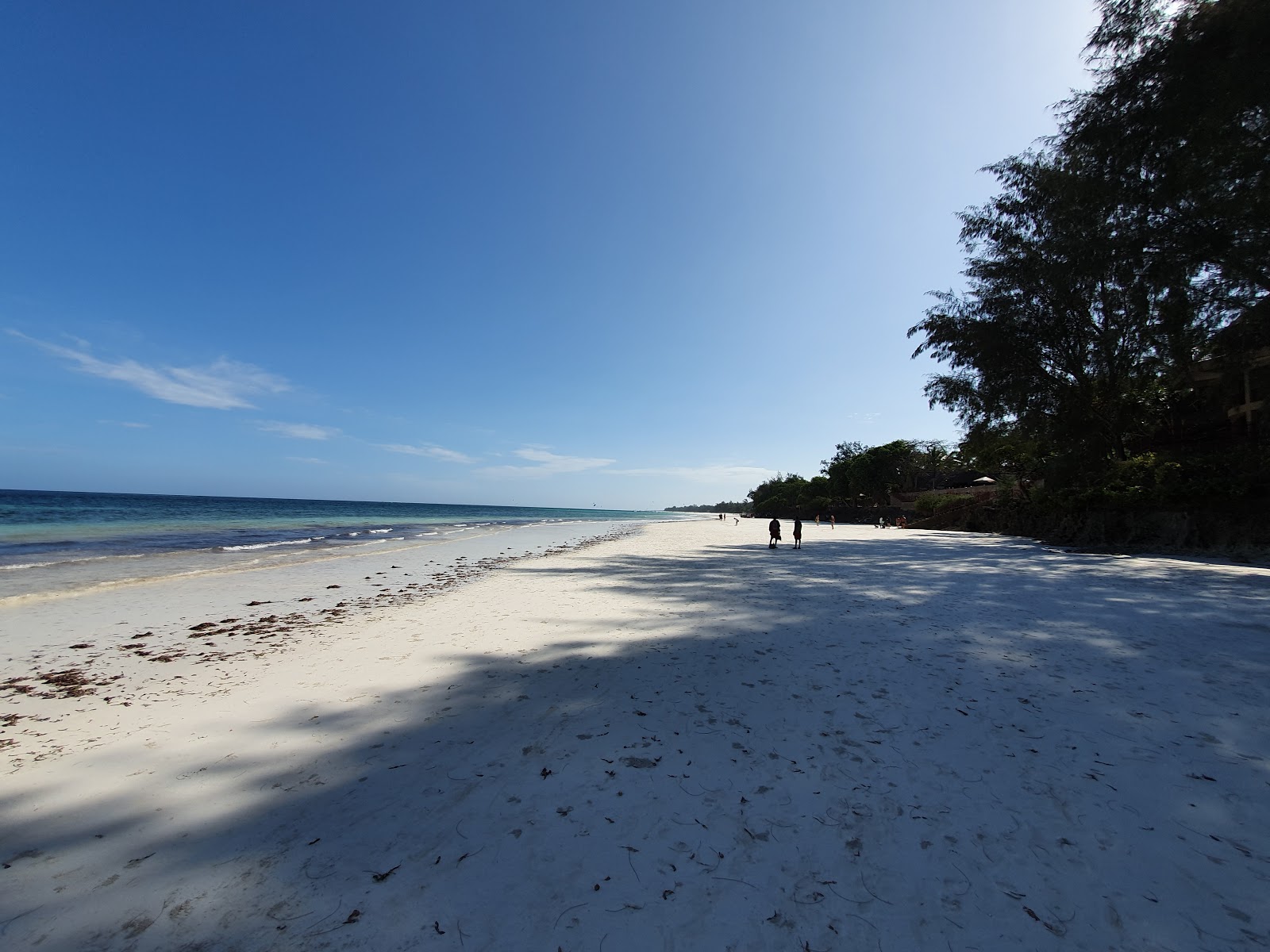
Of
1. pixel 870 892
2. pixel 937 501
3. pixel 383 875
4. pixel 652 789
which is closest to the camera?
pixel 870 892

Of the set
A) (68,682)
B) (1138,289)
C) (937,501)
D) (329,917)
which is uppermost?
(1138,289)

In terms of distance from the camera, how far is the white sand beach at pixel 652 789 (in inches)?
86.8

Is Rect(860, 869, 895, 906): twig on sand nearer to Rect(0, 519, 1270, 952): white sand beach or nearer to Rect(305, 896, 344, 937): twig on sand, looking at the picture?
Rect(0, 519, 1270, 952): white sand beach

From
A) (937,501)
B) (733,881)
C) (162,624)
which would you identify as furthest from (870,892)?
(937,501)

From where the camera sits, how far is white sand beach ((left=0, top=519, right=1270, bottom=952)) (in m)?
2.21

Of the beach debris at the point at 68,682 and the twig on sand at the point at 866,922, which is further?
the beach debris at the point at 68,682

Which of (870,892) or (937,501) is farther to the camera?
(937,501)

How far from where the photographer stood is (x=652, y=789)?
10.5 ft

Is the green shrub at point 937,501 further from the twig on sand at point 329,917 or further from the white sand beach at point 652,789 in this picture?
the twig on sand at point 329,917

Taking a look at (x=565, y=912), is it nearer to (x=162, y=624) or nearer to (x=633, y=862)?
(x=633, y=862)

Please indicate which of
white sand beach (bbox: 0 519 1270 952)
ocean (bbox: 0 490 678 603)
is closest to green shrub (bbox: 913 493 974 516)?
white sand beach (bbox: 0 519 1270 952)

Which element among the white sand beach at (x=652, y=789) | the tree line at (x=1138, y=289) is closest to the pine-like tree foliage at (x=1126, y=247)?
the tree line at (x=1138, y=289)

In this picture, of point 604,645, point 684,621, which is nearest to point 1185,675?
point 684,621

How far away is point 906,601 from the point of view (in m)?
8.71
